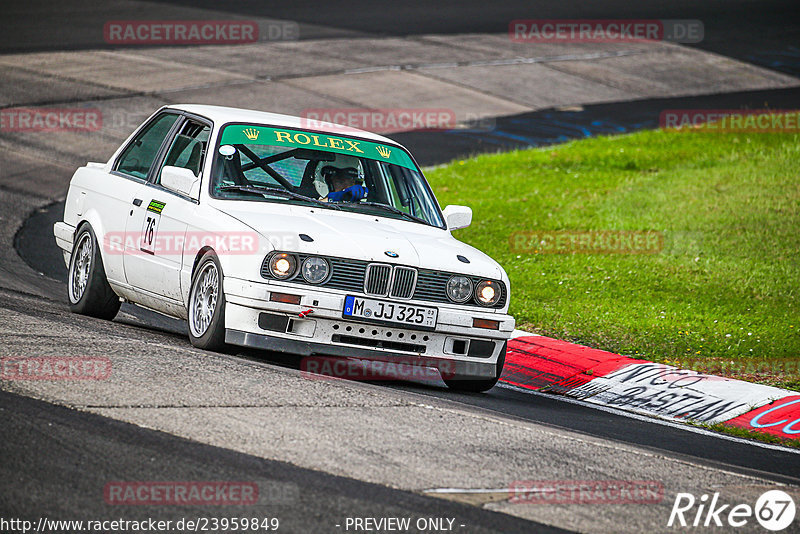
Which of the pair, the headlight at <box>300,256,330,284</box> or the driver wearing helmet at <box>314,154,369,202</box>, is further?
the driver wearing helmet at <box>314,154,369,202</box>

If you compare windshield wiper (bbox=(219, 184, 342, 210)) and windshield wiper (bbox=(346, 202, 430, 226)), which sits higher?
windshield wiper (bbox=(219, 184, 342, 210))

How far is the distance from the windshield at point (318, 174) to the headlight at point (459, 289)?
39.4 inches

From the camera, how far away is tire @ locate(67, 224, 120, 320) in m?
9.31

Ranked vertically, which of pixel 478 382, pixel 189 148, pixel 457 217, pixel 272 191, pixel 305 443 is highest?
pixel 189 148

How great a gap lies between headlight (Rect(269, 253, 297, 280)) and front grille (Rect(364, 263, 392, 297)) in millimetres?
484

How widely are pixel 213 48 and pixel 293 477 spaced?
78.9ft

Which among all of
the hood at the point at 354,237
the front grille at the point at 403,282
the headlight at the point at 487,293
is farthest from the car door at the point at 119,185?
the headlight at the point at 487,293

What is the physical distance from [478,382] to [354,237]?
149 centimetres

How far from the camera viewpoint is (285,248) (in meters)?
7.55

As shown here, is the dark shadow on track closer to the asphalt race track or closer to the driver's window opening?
the asphalt race track

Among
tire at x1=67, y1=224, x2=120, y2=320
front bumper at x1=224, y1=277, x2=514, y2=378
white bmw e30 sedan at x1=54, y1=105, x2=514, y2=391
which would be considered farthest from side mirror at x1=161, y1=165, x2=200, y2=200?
tire at x1=67, y1=224, x2=120, y2=320

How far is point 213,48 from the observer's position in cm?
2811

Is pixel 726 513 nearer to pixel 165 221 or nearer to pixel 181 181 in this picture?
pixel 181 181

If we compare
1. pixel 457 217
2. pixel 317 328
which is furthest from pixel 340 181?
pixel 317 328
